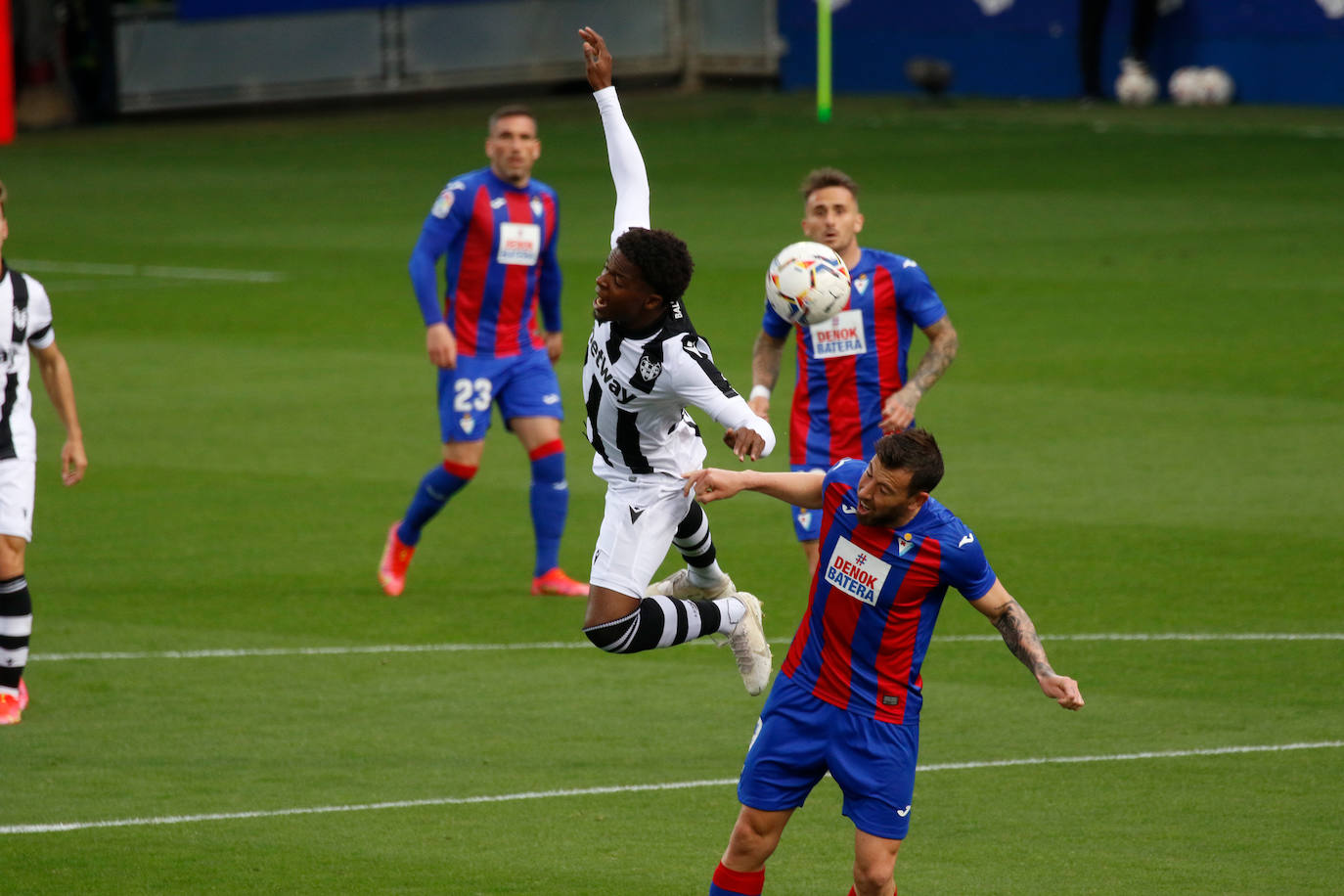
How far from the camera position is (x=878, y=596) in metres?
6.40

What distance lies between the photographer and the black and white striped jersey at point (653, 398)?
740 centimetres

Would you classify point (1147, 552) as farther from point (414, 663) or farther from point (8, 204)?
point (8, 204)

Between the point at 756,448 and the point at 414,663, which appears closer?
the point at 756,448

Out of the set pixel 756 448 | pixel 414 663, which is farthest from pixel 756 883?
pixel 414 663

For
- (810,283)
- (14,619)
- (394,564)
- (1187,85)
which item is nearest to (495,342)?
(394,564)

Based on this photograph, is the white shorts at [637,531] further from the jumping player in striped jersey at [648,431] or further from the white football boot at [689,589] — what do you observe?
the white football boot at [689,589]

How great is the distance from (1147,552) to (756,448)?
5.79 meters

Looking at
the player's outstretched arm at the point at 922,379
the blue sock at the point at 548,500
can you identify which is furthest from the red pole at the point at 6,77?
the player's outstretched arm at the point at 922,379

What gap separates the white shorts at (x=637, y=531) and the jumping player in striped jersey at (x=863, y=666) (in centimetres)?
148

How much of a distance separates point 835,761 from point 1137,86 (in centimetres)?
3523

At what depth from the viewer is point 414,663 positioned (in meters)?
10.4

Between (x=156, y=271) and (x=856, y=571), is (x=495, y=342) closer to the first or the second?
(x=856, y=571)

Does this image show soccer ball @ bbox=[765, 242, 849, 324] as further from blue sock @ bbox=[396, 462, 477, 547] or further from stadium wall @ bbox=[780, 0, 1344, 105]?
stadium wall @ bbox=[780, 0, 1344, 105]

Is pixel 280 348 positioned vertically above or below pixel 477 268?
below
